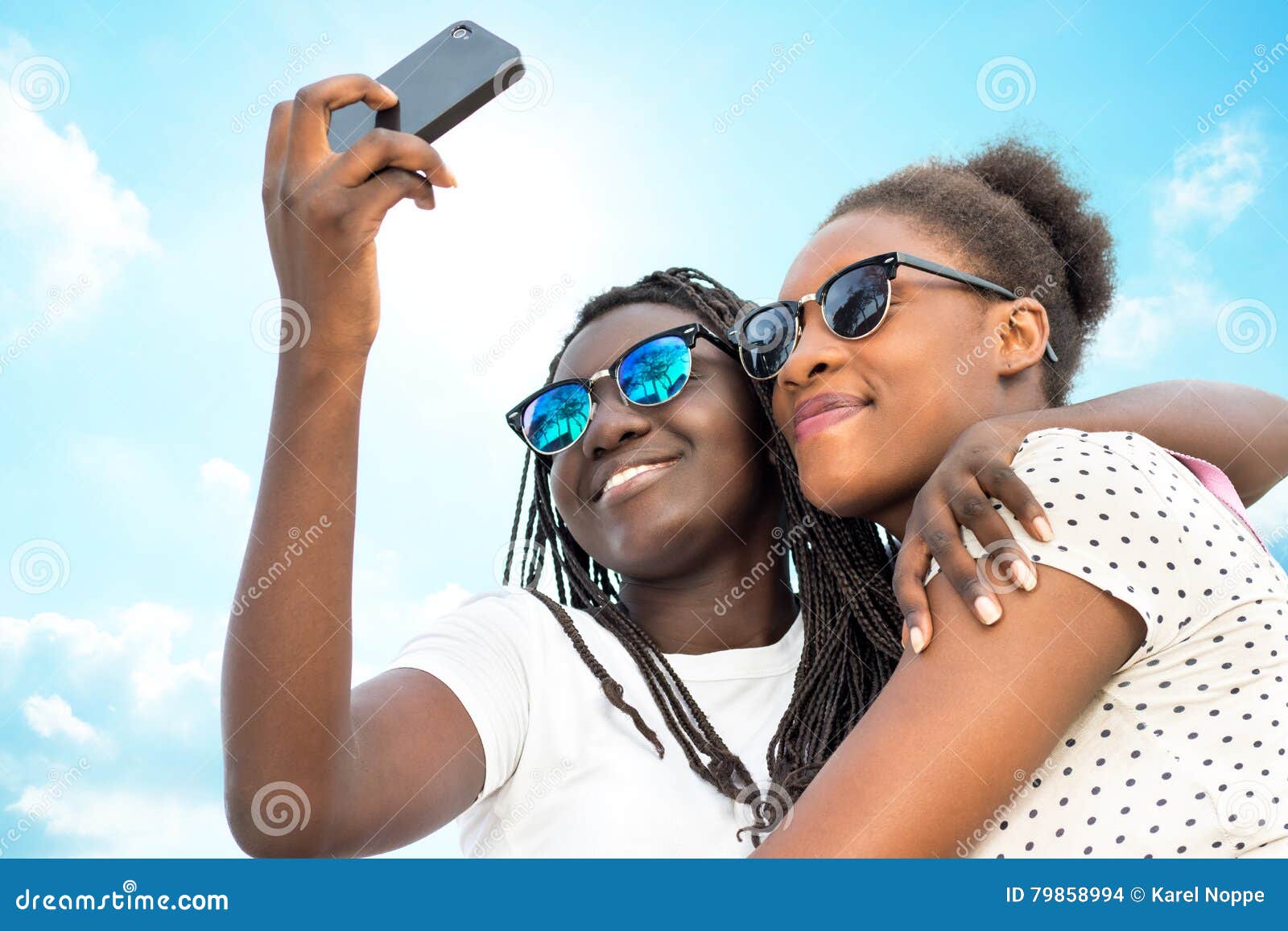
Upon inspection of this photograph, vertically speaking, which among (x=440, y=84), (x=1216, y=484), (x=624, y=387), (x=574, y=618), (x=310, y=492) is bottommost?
(x=1216, y=484)

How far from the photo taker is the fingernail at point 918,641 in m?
1.76

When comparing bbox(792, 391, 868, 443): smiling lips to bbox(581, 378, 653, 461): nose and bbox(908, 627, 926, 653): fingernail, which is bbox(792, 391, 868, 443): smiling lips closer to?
bbox(581, 378, 653, 461): nose

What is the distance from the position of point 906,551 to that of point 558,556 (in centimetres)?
189

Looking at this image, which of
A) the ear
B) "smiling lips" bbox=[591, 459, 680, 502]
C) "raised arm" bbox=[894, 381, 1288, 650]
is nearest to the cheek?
"smiling lips" bbox=[591, 459, 680, 502]

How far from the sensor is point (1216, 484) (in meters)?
2.27

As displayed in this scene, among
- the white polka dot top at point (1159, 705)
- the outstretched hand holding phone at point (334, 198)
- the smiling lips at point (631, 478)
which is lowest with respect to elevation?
the white polka dot top at point (1159, 705)

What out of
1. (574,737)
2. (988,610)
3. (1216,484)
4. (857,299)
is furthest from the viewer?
(574,737)

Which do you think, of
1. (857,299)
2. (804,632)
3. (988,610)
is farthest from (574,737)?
(988,610)

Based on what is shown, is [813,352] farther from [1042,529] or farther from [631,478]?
[1042,529]

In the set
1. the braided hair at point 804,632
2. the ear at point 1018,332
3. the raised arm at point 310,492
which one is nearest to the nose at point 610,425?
the braided hair at point 804,632

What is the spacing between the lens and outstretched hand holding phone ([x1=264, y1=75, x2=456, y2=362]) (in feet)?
5.59

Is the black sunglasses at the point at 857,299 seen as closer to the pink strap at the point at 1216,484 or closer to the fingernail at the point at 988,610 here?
the pink strap at the point at 1216,484

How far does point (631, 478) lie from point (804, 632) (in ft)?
2.20

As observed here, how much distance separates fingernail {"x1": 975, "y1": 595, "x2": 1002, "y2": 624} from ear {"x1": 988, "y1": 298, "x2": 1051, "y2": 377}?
44.1 inches
